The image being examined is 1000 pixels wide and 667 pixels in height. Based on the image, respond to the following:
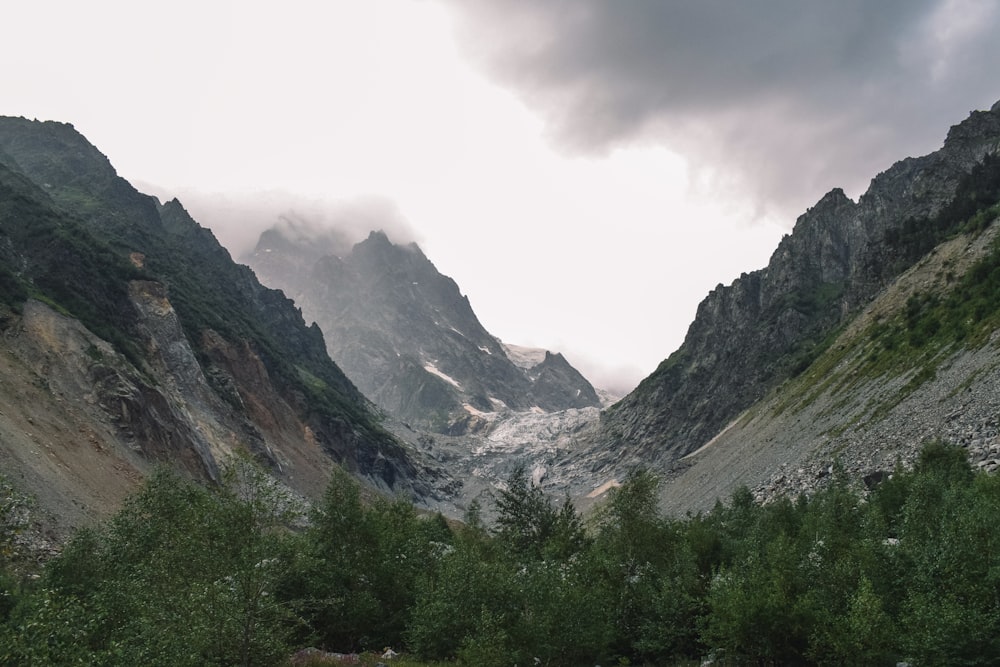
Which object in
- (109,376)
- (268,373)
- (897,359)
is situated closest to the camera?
(897,359)

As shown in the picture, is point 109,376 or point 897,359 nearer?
point 897,359

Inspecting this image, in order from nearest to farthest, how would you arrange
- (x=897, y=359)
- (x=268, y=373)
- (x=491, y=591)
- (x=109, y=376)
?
(x=491, y=591)
(x=897, y=359)
(x=109, y=376)
(x=268, y=373)

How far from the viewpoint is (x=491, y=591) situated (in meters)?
29.6

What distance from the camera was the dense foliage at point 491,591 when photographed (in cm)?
1991

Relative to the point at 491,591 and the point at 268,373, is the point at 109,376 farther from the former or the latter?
the point at 268,373

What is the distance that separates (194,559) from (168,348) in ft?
404

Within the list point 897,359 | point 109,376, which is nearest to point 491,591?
point 897,359

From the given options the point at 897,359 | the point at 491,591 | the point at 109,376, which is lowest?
the point at 491,591

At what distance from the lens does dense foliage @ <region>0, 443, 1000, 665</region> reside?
19906 mm

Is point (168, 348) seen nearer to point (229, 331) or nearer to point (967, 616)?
point (229, 331)

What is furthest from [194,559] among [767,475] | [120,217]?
[120,217]

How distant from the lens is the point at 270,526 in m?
25.3

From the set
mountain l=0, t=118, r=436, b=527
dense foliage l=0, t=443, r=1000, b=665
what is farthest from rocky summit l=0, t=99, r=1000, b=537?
dense foliage l=0, t=443, r=1000, b=665

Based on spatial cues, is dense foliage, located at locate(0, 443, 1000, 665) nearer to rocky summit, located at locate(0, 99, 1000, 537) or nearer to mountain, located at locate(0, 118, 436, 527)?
rocky summit, located at locate(0, 99, 1000, 537)
